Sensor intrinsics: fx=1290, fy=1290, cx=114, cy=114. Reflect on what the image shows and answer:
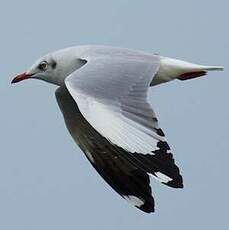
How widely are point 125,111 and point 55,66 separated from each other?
1.37 m

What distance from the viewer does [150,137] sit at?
5.91m

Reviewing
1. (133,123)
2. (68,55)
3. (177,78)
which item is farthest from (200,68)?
(133,123)

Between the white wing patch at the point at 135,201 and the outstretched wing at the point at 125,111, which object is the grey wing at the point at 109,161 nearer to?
the white wing patch at the point at 135,201

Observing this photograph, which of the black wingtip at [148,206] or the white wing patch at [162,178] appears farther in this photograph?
the black wingtip at [148,206]

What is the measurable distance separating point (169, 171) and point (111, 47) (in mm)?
1623

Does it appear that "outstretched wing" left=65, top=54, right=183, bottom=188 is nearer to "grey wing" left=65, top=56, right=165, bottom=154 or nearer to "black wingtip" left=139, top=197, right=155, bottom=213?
"grey wing" left=65, top=56, right=165, bottom=154

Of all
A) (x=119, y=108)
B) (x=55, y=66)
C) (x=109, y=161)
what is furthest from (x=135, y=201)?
(x=119, y=108)

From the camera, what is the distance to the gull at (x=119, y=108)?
591 centimetres

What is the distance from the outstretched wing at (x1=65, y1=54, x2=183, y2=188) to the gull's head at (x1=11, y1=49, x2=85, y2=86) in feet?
1.25

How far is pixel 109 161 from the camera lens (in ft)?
24.2

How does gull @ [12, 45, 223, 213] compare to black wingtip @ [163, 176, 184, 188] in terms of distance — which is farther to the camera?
gull @ [12, 45, 223, 213]

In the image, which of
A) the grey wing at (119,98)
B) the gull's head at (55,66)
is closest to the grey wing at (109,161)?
the gull's head at (55,66)

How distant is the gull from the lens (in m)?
5.91

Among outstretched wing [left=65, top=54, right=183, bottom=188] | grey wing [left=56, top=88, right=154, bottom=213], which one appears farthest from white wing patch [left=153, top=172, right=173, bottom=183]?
grey wing [left=56, top=88, right=154, bottom=213]
